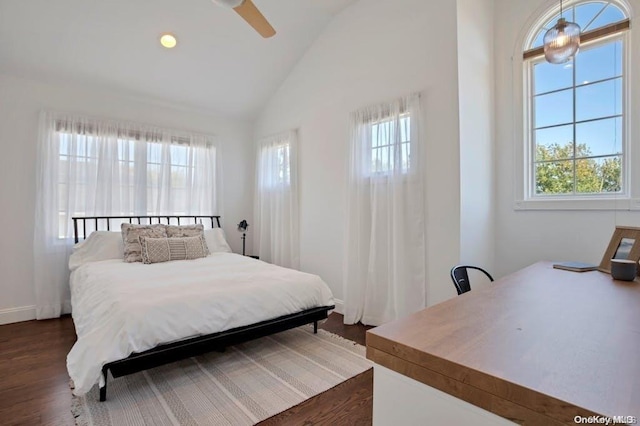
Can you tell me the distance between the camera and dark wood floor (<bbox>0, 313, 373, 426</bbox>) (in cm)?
189

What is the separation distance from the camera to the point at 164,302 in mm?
2154

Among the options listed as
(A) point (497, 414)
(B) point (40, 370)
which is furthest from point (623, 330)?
(B) point (40, 370)

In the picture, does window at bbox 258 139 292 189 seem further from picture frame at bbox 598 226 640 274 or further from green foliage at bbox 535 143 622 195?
picture frame at bbox 598 226 640 274

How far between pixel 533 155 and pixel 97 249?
182 inches

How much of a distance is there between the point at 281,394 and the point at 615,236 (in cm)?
230

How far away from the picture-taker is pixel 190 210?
461 centimetres

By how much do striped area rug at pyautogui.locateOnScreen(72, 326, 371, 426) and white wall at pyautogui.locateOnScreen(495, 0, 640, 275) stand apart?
5.98 feet

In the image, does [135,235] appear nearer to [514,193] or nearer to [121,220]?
[121,220]

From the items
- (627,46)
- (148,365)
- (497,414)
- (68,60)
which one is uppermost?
(68,60)

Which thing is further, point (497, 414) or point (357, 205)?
point (357, 205)

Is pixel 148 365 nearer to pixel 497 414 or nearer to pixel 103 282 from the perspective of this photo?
pixel 103 282

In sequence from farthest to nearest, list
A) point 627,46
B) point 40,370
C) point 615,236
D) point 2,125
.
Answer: point 2,125 → point 627,46 → point 40,370 → point 615,236

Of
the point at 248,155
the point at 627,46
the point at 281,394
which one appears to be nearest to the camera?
the point at 281,394

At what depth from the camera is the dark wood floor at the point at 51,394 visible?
6.19ft
